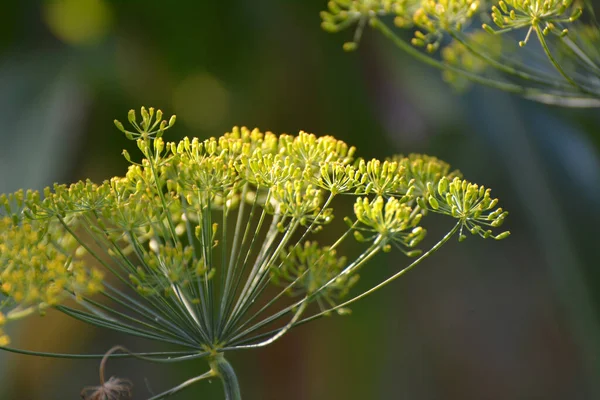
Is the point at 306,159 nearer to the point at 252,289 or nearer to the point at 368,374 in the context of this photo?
the point at 252,289

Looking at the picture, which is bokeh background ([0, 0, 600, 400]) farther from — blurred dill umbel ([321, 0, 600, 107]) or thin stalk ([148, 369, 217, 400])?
thin stalk ([148, 369, 217, 400])

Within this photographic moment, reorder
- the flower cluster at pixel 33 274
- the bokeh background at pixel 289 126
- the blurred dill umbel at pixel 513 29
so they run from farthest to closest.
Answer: the bokeh background at pixel 289 126
the blurred dill umbel at pixel 513 29
the flower cluster at pixel 33 274

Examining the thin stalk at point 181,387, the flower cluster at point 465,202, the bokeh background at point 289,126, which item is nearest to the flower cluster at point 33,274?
the thin stalk at point 181,387

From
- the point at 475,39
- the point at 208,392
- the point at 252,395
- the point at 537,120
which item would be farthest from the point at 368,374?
the point at 475,39

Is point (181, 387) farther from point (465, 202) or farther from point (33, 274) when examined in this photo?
point (465, 202)

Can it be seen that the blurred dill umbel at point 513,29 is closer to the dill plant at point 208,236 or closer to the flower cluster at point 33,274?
the dill plant at point 208,236
